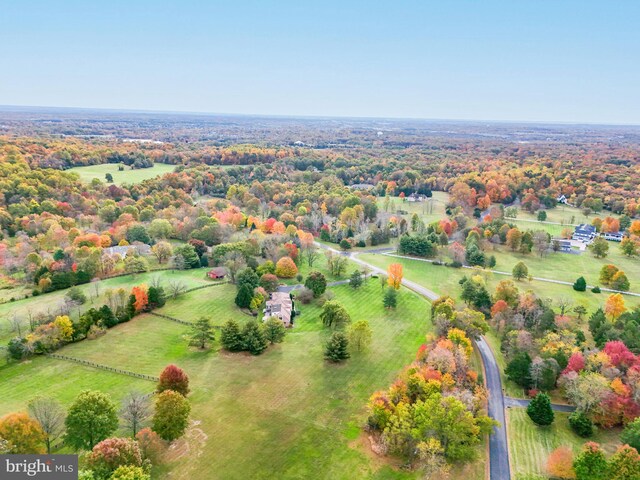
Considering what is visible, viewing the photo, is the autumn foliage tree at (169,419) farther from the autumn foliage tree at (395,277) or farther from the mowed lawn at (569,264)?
the mowed lawn at (569,264)

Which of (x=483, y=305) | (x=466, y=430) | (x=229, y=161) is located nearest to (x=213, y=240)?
(x=483, y=305)

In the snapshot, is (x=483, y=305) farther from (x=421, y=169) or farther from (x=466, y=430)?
(x=421, y=169)

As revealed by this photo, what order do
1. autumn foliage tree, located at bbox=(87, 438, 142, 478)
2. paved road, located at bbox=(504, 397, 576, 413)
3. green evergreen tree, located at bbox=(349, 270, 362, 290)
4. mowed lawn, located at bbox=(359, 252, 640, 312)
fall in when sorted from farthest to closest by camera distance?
green evergreen tree, located at bbox=(349, 270, 362, 290)
mowed lawn, located at bbox=(359, 252, 640, 312)
paved road, located at bbox=(504, 397, 576, 413)
autumn foliage tree, located at bbox=(87, 438, 142, 478)

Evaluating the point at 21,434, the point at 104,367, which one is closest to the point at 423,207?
the point at 104,367

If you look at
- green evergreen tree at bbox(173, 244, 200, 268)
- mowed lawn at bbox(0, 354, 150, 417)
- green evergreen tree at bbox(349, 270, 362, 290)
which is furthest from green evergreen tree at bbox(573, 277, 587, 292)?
mowed lawn at bbox(0, 354, 150, 417)

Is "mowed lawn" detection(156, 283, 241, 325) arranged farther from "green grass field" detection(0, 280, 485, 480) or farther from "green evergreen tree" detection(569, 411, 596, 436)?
"green evergreen tree" detection(569, 411, 596, 436)

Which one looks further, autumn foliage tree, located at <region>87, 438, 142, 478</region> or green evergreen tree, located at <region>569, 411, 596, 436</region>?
green evergreen tree, located at <region>569, 411, 596, 436</region>
